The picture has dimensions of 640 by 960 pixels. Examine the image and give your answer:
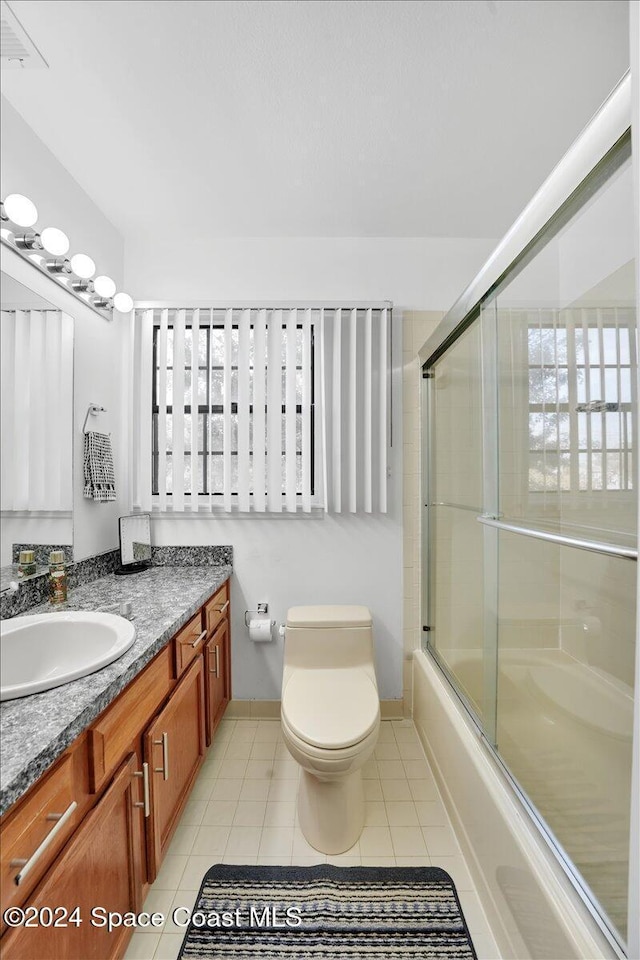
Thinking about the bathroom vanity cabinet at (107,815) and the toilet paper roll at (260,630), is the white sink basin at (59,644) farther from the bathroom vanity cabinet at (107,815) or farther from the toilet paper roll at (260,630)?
the toilet paper roll at (260,630)

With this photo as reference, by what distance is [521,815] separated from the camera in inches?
44.3

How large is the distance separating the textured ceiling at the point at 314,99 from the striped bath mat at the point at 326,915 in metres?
2.33

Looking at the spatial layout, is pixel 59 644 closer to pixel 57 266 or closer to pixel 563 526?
pixel 57 266

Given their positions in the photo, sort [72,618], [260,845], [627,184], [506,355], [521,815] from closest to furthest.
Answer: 1. [627,184]
2. [521,815]
3. [72,618]
4. [506,355]
5. [260,845]

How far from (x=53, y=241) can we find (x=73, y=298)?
32 centimetres

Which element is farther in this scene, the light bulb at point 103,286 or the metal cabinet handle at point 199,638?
the light bulb at point 103,286

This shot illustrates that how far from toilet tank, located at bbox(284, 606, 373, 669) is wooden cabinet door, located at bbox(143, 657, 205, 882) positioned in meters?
0.42

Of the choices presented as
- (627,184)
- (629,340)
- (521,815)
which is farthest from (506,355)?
(521,815)

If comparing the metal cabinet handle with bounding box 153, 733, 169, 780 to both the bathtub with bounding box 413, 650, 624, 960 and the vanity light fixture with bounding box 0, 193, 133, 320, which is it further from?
the vanity light fixture with bounding box 0, 193, 133, 320

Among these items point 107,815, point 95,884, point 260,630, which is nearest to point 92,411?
point 260,630

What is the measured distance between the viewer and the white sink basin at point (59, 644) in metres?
1.03

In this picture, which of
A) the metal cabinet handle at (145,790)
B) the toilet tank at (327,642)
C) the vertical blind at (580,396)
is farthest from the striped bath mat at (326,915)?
the vertical blind at (580,396)

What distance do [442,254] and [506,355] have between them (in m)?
1.11

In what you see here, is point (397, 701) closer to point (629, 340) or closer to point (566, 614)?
point (566, 614)
